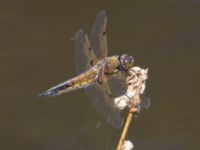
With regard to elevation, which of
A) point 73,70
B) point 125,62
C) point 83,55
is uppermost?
point 73,70

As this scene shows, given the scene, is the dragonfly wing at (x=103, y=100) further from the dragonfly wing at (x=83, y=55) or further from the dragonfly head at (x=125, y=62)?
the dragonfly head at (x=125, y=62)

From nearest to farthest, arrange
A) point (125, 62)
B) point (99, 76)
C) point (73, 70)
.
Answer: point (125, 62) → point (99, 76) → point (73, 70)

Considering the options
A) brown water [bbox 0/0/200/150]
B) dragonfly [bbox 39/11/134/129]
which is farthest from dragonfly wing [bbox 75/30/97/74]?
brown water [bbox 0/0/200/150]

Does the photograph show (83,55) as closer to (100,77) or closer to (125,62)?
(100,77)

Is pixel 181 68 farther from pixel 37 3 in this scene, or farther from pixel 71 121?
pixel 37 3

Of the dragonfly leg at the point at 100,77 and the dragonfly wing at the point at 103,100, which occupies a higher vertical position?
the dragonfly leg at the point at 100,77

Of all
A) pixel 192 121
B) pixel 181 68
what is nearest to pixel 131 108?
pixel 192 121

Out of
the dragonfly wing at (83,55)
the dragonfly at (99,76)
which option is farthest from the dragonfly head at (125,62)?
the dragonfly wing at (83,55)

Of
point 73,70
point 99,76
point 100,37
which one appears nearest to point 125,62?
point 99,76
